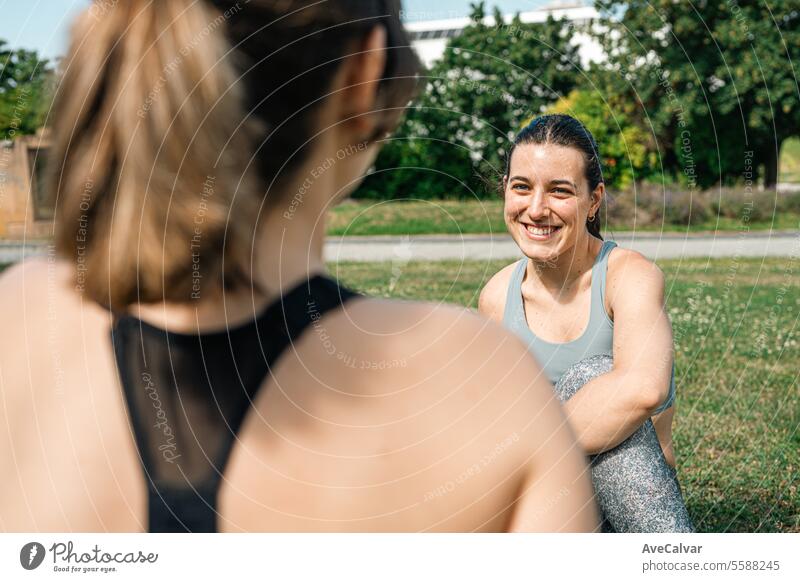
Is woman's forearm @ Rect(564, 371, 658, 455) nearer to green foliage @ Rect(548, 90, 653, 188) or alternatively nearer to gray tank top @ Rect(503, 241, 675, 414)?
gray tank top @ Rect(503, 241, 675, 414)

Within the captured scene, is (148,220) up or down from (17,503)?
up

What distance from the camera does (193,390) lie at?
2.35 feet

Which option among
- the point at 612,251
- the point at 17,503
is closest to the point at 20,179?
the point at 612,251

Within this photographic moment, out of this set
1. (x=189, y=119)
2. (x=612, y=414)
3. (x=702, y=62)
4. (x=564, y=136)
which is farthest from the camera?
(x=702, y=62)

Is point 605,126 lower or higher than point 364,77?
higher

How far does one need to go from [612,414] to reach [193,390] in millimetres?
991

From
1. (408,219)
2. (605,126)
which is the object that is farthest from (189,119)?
(408,219)

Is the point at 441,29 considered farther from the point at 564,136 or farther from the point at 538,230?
the point at 538,230

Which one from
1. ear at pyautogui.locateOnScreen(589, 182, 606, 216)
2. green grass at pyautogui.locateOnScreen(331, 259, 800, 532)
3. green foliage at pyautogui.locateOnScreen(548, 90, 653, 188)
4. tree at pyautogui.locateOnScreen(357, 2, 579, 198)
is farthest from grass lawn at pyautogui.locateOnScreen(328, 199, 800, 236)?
ear at pyautogui.locateOnScreen(589, 182, 606, 216)

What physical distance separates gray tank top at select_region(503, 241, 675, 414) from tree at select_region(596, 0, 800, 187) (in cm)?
29

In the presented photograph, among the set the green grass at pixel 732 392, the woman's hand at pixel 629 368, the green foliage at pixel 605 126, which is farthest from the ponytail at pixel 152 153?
the green foliage at pixel 605 126

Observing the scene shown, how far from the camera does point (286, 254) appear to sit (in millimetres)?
674
